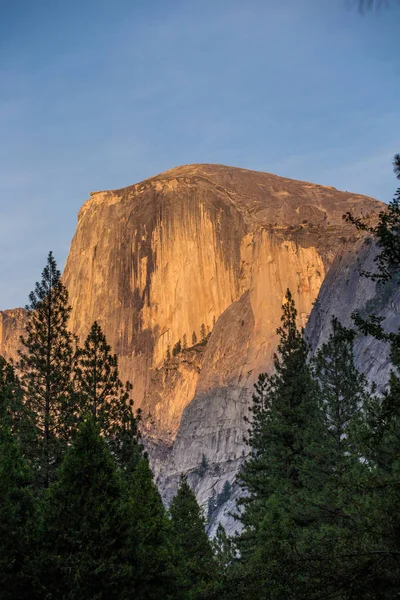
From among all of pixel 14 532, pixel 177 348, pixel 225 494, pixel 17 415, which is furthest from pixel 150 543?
pixel 177 348

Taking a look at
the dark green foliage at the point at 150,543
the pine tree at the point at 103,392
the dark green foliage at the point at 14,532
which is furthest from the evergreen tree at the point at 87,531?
the pine tree at the point at 103,392

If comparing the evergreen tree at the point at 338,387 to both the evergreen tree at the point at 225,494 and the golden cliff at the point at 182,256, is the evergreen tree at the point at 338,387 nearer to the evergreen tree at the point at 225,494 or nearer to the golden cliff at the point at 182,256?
the evergreen tree at the point at 225,494

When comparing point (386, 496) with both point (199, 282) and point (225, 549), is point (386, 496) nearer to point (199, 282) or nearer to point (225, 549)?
point (225, 549)

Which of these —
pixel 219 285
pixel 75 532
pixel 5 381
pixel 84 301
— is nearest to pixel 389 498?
pixel 75 532

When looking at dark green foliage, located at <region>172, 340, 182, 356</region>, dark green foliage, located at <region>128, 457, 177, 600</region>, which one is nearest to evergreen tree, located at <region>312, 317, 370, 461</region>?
dark green foliage, located at <region>128, 457, 177, 600</region>

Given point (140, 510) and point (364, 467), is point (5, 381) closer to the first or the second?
point (140, 510)

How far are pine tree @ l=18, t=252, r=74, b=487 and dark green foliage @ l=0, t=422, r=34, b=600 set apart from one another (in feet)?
29.0

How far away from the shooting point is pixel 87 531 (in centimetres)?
1856

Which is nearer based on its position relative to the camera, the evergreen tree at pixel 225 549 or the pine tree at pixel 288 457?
the pine tree at pixel 288 457

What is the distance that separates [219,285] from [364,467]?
118m

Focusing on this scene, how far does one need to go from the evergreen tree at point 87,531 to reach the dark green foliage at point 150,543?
38.8 inches

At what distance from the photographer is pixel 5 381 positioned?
32.3m

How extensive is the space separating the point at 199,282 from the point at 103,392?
110 m

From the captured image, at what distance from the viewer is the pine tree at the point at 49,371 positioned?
97.3ft
